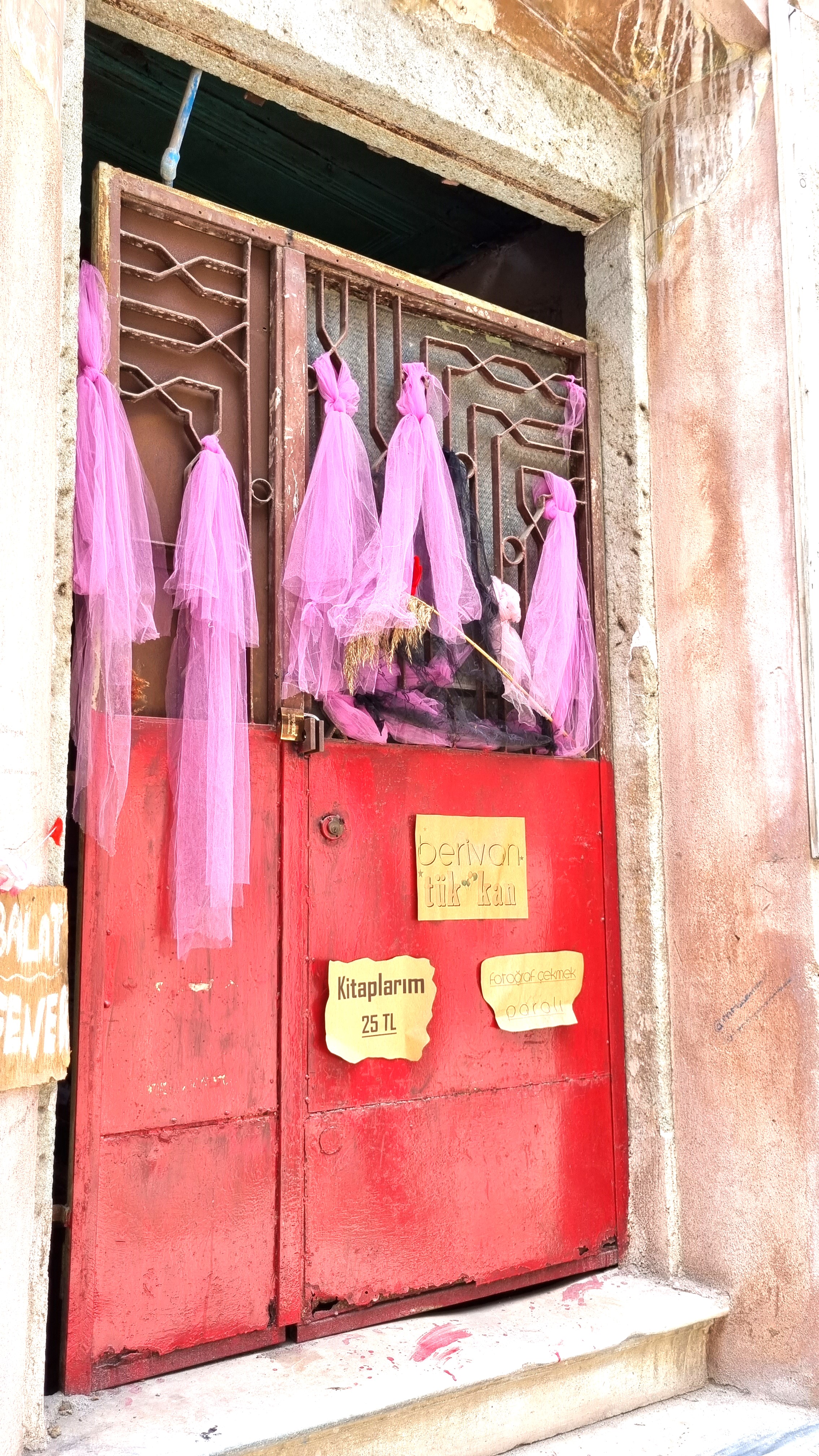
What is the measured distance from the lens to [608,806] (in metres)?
3.68

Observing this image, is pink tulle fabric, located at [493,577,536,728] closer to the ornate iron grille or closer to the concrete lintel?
the ornate iron grille

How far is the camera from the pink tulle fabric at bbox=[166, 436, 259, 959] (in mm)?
2637

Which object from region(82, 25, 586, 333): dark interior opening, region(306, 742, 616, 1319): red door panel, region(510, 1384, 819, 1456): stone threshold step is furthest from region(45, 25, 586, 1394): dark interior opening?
region(510, 1384, 819, 1456): stone threshold step

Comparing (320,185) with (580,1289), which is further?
(320,185)

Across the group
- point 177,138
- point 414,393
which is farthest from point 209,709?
point 177,138

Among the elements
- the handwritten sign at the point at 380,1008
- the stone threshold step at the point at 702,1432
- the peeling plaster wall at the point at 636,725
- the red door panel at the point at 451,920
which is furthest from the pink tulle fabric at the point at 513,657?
the stone threshold step at the point at 702,1432

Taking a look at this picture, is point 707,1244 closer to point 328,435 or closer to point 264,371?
point 328,435

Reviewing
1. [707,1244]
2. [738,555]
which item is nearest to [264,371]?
[738,555]

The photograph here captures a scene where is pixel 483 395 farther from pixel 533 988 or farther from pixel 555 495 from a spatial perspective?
pixel 533 988

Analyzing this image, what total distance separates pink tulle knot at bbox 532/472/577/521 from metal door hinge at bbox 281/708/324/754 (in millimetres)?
1164

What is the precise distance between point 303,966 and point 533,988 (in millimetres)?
797

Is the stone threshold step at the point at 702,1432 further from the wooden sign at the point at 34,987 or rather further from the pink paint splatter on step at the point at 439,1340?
the wooden sign at the point at 34,987

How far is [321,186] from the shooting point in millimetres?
4484

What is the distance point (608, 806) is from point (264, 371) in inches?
65.9
